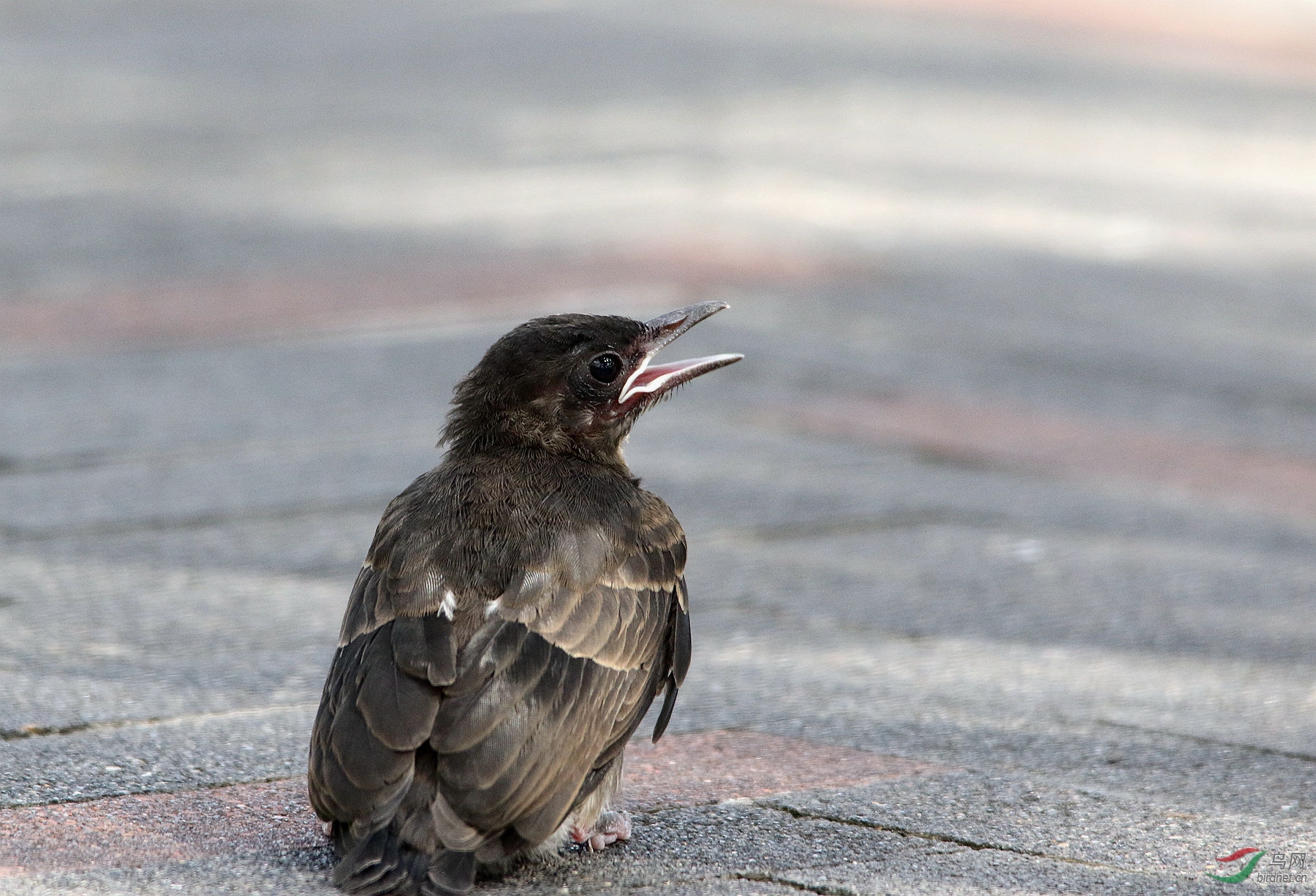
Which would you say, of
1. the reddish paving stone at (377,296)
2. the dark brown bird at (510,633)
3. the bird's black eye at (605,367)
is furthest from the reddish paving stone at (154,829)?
the reddish paving stone at (377,296)

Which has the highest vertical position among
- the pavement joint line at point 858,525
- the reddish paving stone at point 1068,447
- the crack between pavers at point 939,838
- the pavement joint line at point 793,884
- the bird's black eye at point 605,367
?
the bird's black eye at point 605,367

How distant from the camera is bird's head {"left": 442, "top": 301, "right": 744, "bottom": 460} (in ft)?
16.6

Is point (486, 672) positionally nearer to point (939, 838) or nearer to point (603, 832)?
point (603, 832)

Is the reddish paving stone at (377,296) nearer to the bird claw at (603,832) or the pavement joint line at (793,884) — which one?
the bird claw at (603,832)

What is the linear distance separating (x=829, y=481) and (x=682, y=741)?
3109 mm

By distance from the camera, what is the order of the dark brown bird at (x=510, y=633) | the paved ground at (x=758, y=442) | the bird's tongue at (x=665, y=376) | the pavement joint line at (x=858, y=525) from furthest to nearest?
the pavement joint line at (x=858, y=525)
the bird's tongue at (x=665, y=376)
the paved ground at (x=758, y=442)
the dark brown bird at (x=510, y=633)

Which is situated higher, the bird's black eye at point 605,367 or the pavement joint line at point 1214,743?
the bird's black eye at point 605,367

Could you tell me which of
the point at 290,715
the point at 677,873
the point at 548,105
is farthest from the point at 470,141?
the point at 677,873

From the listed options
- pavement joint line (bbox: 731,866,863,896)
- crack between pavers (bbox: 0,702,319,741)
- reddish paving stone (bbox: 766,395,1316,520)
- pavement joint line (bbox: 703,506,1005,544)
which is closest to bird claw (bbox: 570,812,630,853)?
pavement joint line (bbox: 731,866,863,896)

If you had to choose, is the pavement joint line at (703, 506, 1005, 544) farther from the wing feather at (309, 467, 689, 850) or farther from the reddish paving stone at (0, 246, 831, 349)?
the reddish paving stone at (0, 246, 831, 349)

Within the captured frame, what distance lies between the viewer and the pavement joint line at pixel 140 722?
5258 millimetres

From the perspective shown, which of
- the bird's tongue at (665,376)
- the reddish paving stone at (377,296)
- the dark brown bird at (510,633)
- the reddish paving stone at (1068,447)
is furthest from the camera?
the reddish paving stone at (377,296)

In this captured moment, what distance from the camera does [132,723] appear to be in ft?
17.7

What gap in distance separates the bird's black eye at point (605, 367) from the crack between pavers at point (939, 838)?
111 cm
